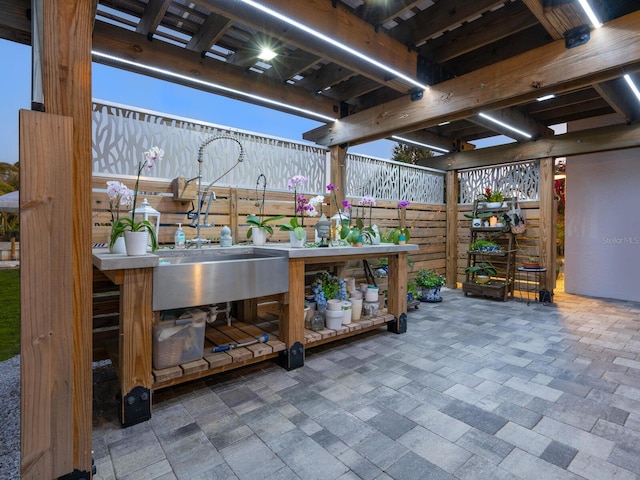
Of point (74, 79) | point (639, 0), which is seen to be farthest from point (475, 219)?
point (74, 79)

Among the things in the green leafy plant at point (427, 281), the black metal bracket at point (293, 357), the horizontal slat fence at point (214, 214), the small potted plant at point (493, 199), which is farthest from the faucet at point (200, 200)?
the small potted plant at point (493, 199)

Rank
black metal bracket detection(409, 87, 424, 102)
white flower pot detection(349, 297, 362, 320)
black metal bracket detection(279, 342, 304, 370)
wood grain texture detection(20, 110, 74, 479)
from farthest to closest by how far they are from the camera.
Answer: black metal bracket detection(409, 87, 424, 102) → white flower pot detection(349, 297, 362, 320) → black metal bracket detection(279, 342, 304, 370) → wood grain texture detection(20, 110, 74, 479)

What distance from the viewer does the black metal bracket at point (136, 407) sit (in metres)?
1.76

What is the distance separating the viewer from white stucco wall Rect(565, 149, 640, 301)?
489cm

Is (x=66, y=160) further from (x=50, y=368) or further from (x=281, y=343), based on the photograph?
(x=281, y=343)

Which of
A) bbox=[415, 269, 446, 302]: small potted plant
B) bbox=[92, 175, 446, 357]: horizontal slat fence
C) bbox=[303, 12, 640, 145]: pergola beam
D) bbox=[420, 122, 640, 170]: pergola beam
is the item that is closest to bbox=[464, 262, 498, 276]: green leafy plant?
bbox=[415, 269, 446, 302]: small potted plant

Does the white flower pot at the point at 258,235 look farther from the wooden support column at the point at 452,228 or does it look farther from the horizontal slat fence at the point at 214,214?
the wooden support column at the point at 452,228

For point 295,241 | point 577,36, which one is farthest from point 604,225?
point 295,241

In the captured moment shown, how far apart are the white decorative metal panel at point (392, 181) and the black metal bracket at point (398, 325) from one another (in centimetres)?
187

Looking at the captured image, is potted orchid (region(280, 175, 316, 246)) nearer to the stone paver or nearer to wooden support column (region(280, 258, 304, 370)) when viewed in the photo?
wooden support column (region(280, 258, 304, 370))

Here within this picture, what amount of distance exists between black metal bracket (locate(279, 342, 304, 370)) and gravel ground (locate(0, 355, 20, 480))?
57.5 inches

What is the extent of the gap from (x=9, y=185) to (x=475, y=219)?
809 cm

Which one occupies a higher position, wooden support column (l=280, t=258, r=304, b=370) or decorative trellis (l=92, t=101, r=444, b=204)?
decorative trellis (l=92, t=101, r=444, b=204)

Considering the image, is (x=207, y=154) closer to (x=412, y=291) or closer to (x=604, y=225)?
(x=412, y=291)
